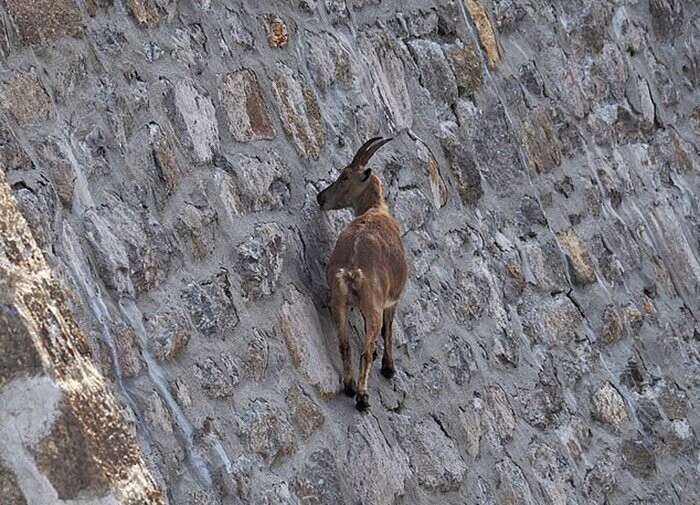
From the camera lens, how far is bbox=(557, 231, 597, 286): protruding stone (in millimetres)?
7238

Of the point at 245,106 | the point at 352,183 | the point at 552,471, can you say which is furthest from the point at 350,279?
the point at 552,471

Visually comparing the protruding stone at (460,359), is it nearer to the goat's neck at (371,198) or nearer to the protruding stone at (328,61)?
the goat's neck at (371,198)

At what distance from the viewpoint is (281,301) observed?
495 centimetres

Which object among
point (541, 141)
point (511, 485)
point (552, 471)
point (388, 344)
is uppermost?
point (541, 141)

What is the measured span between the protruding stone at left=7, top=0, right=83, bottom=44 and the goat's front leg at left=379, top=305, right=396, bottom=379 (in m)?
1.84

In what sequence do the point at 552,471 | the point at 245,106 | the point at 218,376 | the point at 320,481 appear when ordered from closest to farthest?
1. the point at 218,376
2. the point at 320,481
3. the point at 245,106
4. the point at 552,471

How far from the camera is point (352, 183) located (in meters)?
5.60

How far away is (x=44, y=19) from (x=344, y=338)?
174 centimetres

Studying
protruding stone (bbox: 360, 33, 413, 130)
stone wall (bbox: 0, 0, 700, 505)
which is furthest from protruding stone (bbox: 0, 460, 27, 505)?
protruding stone (bbox: 360, 33, 413, 130)

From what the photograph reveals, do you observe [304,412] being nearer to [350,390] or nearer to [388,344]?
[350,390]

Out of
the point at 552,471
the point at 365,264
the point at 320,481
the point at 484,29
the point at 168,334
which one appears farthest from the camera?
the point at 484,29

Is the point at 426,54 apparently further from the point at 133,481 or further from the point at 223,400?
the point at 133,481

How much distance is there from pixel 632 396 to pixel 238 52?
3.26 m

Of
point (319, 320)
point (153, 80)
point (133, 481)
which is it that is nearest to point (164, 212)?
point (153, 80)
